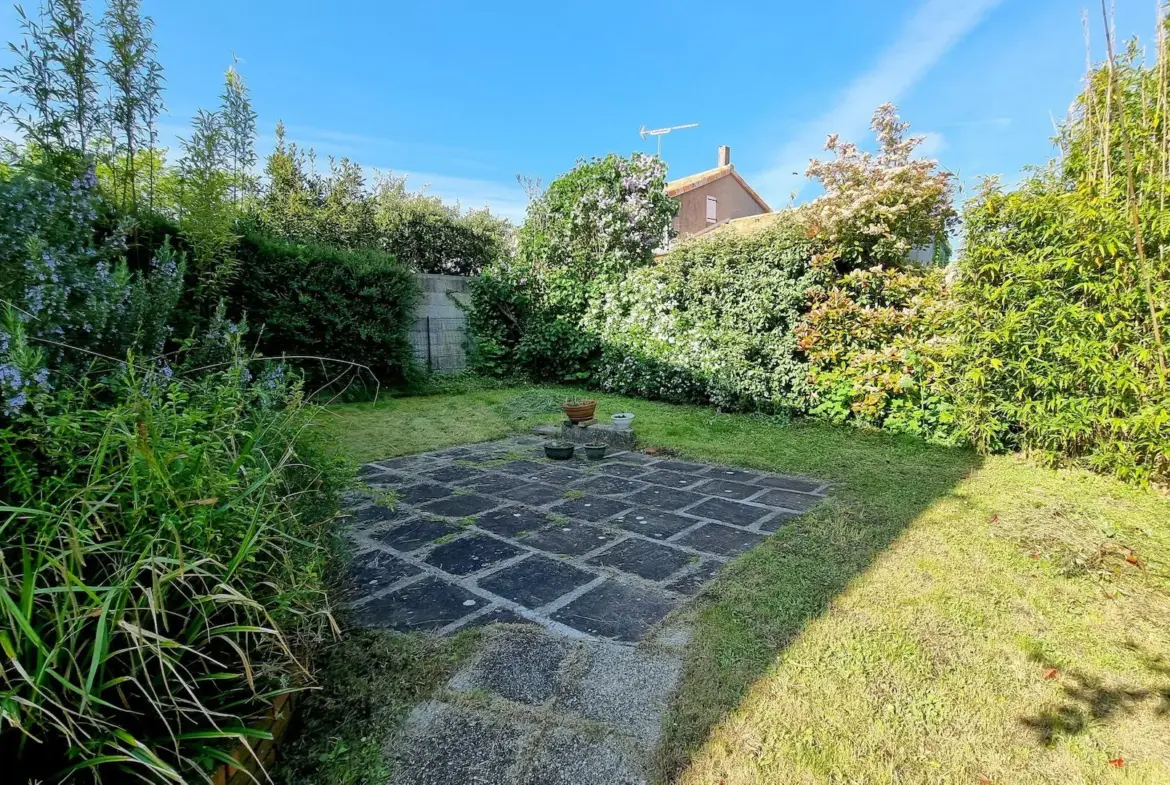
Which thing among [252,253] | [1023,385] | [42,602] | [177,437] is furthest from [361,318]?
[1023,385]

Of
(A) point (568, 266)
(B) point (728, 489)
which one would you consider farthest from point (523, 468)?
(A) point (568, 266)

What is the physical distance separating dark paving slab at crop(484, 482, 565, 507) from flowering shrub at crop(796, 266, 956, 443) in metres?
3.16

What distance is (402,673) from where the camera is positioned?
1620 millimetres

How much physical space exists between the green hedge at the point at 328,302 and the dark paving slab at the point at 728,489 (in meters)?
4.25

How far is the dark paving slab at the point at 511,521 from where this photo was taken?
281cm

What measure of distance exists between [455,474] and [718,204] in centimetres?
1614

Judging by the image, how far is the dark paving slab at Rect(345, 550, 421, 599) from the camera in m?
2.18

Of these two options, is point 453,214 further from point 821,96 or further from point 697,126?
point 821,96

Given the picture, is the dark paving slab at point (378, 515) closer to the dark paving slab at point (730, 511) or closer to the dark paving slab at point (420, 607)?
the dark paving slab at point (420, 607)

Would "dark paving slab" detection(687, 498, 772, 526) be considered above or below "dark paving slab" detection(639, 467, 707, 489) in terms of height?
above

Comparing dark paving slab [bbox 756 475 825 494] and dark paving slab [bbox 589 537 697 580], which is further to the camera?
dark paving slab [bbox 756 475 825 494]

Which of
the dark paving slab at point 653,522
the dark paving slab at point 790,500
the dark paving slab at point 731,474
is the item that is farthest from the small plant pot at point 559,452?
the dark paving slab at point 790,500

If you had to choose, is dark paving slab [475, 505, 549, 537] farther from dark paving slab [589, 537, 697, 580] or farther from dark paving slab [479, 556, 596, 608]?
dark paving slab [589, 537, 697, 580]

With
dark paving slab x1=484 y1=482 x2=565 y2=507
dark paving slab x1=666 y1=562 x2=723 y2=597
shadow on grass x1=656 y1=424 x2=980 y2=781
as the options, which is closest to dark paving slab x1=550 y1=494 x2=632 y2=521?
dark paving slab x1=484 y1=482 x2=565 y2=507
